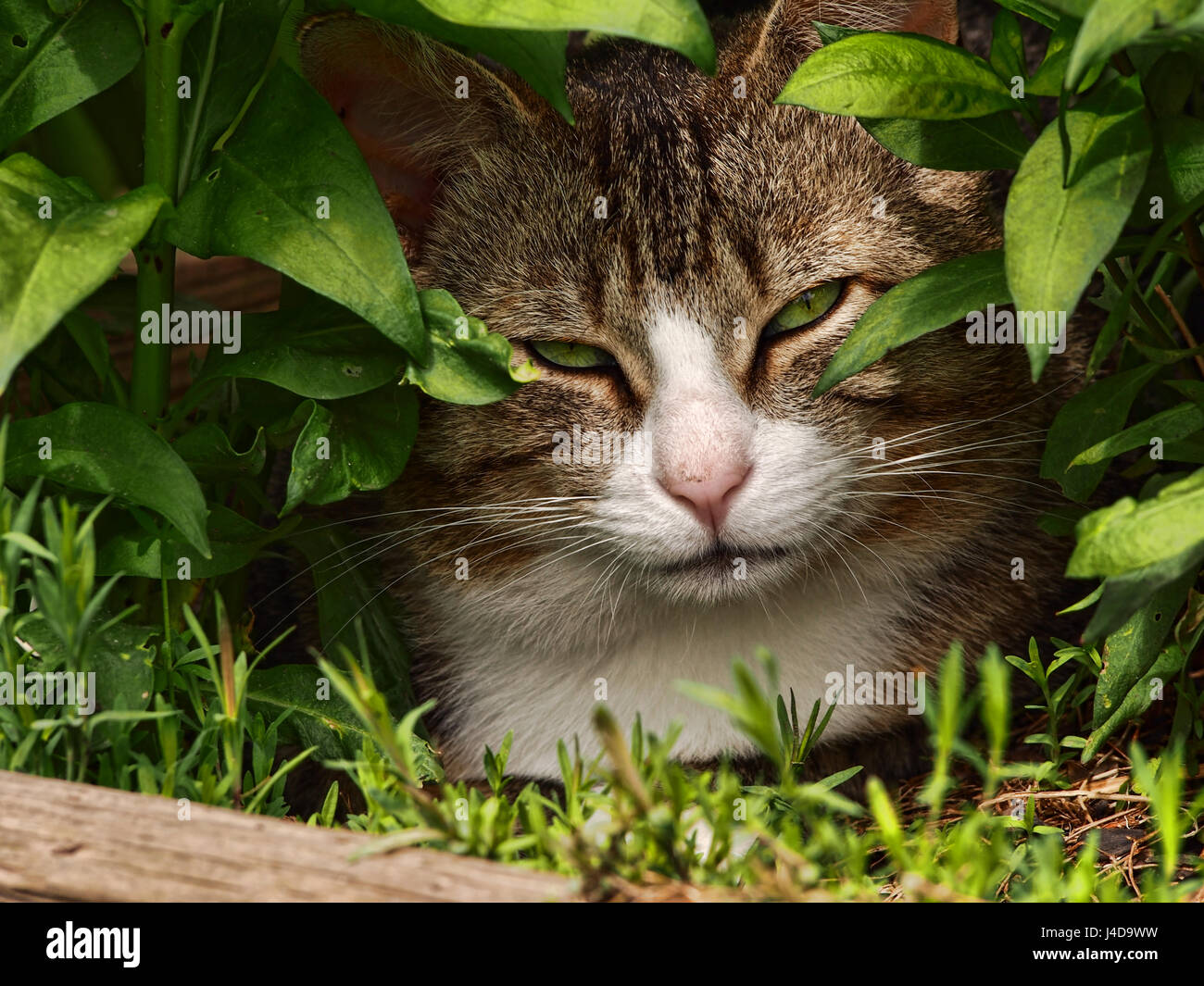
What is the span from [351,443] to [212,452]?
0.63 ft

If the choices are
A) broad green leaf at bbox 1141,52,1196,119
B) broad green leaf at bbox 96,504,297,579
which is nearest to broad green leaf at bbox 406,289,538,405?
broad green leaf at bbox 96,504,297,579

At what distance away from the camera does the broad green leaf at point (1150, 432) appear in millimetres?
1495

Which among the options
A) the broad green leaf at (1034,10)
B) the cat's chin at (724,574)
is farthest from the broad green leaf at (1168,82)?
the cat's chin at (724,574)

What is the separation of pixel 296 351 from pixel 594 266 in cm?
49

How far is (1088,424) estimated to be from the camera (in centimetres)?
162

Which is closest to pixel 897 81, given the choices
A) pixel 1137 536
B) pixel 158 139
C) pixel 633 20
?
pixel 633 20

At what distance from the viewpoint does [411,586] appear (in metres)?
2.26

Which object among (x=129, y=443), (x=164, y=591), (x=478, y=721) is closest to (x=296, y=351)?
(x=129, y=443)

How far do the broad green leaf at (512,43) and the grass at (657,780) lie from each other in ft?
2.33

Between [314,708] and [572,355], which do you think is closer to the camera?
[314,708]

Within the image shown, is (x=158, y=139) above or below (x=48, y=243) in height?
above

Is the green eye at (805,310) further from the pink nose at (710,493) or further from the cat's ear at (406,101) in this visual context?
the cat's ear at (406,101)

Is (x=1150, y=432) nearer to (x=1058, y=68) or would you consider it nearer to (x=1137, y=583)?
(x=1137, y=583)

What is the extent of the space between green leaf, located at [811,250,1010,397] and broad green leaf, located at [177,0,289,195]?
864mm
